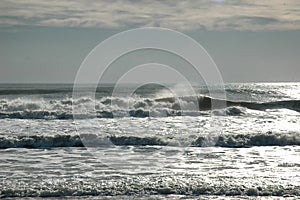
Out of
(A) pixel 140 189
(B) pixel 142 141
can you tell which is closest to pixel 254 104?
(B) pixel 142 141

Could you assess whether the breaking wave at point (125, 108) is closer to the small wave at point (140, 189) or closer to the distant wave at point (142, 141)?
the distant wave at point (142, 141)

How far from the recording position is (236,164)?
12820 mm

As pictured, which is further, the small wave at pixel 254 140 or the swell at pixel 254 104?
the swell at pixel 254 104

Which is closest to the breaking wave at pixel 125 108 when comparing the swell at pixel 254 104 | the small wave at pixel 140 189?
the swell at pixel 254 104

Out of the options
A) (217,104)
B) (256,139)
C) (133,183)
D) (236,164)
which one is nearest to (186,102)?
(217,104)

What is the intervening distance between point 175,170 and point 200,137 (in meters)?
6.25

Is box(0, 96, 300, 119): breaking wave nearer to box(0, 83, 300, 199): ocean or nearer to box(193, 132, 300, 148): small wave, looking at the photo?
box(0, 83, 300, 199): ocean

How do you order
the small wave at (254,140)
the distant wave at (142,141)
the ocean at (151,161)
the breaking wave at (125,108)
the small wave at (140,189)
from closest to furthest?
the small wave at (140,189) → the ocean at (151,161) → the distant wave at (142,141) → the small wave at (254,140) → the breaking wave at (125,108)

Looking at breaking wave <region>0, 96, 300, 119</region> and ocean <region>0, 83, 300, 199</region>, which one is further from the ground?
breaking wave <region>0, 96, 300, 119</region>

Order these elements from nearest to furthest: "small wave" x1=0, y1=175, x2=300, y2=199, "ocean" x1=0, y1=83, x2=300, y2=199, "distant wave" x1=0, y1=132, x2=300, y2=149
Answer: "small wave" x1=0, y1=175, x2=300, y2=199 < "ocean" x1=0, y1=83, x2=300, y2=199 < "distant wave" x1=0, y1=132, x2=300, y2=149

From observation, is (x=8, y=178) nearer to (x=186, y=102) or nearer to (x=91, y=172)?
(x=91, y=172)

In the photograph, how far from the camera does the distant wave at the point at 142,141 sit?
17078 millimetres

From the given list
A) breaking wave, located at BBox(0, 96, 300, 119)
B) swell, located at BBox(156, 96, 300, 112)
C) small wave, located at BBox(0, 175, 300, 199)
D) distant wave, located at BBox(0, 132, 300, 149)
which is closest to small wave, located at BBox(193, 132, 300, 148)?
distant wave, located at BBox(0, 132, 300, 149)

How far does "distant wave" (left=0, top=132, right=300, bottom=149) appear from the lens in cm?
1708
